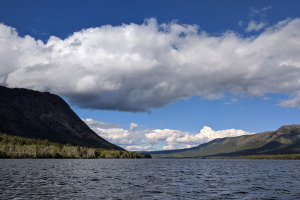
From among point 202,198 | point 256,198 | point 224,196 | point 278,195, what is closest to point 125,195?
point 202,198

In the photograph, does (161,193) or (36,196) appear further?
(161,193)

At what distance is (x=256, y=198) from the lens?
141ft

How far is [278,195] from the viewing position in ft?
151

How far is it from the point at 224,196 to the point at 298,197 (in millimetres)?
10346

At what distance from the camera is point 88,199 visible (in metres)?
40.2

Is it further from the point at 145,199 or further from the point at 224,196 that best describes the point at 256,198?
the point at 145,199

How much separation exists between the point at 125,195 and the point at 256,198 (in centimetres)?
1833

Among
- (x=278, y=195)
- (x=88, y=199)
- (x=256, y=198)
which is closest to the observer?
(x=88, y=199)

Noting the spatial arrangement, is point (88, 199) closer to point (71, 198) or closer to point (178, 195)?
point (71, 198)

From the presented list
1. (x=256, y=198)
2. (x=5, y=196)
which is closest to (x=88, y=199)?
(x=5, y=196)

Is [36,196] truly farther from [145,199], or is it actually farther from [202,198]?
[202,198]

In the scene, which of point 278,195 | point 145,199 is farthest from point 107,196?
point 278,195

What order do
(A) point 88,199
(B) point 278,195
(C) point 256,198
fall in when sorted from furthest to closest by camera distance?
1. (B) point 278,195
2. (C) point 256,198
3. (A) point 88,199

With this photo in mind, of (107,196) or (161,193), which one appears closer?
(107,196)
